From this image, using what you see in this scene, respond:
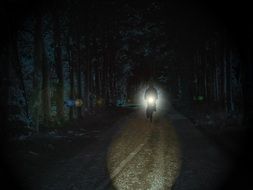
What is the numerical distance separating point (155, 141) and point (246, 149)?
11.9 feet

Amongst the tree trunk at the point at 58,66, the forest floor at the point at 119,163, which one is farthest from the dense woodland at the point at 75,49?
the forest floor at the point at 119,163

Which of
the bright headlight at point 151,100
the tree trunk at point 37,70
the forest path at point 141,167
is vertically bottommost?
the forest path at point 141,167

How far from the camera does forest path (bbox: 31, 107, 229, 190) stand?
746 cm

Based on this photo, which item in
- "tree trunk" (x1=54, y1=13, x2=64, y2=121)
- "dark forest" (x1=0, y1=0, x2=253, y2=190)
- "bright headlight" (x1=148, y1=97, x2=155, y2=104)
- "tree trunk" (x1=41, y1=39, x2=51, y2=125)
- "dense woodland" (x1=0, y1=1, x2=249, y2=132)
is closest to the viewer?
"dark forest" (x1=0, y1=0, x2=253, y2=190)

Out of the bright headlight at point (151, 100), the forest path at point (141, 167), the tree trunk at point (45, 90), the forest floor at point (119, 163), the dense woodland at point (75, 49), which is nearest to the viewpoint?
the forest path at point (141, 167)

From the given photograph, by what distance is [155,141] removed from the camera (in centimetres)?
1405

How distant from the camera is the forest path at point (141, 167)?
24.5ft

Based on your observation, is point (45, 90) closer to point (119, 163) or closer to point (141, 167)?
point (119, 163)

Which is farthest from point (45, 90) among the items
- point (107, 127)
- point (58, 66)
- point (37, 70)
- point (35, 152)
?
point (35, 152)

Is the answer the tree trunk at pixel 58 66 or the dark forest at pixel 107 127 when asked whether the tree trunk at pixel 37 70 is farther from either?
the tree trunk at pixel 58 66

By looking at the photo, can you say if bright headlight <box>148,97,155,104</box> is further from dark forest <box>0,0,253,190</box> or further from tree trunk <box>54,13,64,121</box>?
tree trunk <box>54,13,64,121</box>

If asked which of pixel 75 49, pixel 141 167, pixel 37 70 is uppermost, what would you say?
pixel 75 49

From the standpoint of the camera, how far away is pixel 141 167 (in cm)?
905

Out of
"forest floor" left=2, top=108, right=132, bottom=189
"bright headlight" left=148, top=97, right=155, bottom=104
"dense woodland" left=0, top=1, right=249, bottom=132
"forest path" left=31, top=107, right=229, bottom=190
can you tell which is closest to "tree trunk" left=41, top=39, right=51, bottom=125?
"dense woodland" left=0, top=1, right=249, bottom=132
